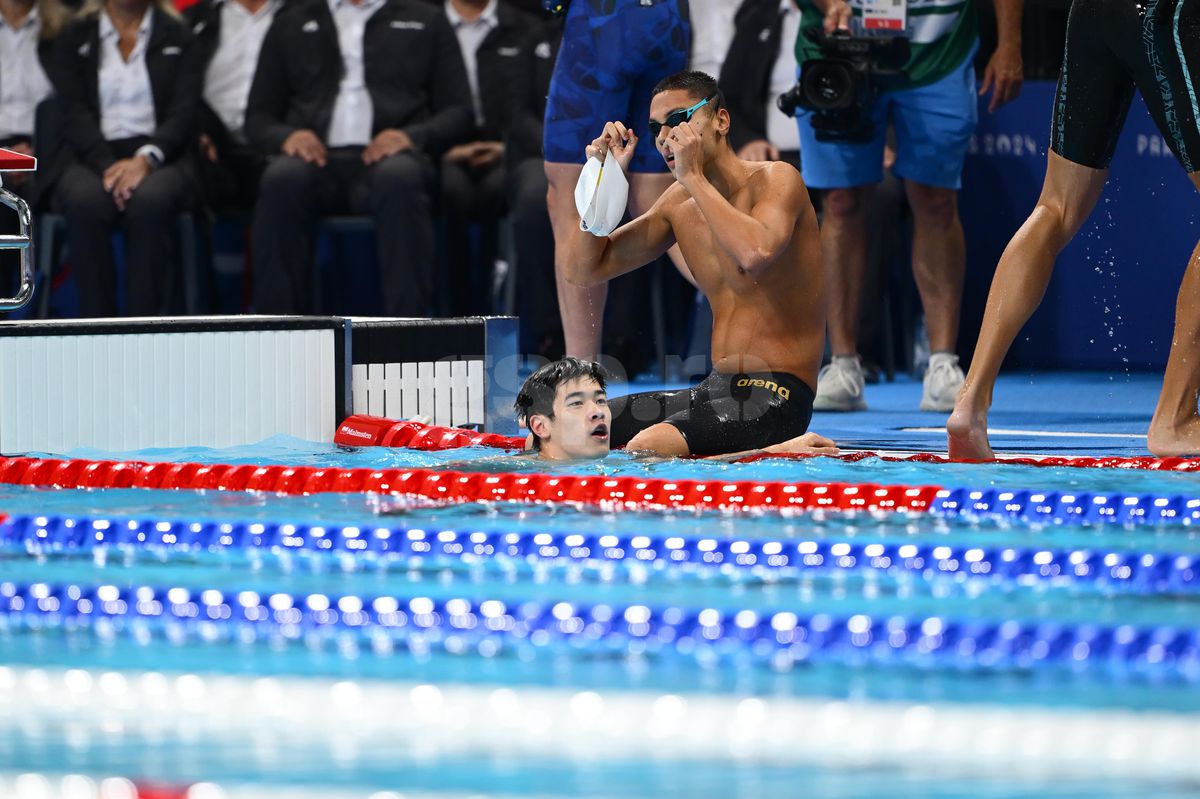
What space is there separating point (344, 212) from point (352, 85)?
0.51m

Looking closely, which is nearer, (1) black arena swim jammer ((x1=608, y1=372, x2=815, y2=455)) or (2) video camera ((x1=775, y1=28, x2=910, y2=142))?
(1) black arena swim jammer ((x1=608, y1=372, x2=815, y2=455))

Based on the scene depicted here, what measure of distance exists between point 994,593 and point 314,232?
503cm

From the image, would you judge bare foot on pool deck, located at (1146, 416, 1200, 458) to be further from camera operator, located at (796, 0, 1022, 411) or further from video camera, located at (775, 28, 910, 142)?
video camera, located at (775, 28, 910, 142)

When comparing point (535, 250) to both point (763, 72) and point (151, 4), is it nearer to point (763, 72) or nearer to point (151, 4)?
point (763, 72)

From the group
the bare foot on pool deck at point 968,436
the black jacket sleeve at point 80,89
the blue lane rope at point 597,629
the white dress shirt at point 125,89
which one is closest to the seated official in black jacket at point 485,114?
the white dress shirt at point 125,89

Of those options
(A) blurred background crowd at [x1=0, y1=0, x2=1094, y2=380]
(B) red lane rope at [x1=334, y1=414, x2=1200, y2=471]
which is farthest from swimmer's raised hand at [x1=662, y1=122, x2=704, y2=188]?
(A) blurred background crowd at [x1=0, y1=0, x2=1094, y2=380]

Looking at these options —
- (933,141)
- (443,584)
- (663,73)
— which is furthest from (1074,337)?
(443,584)

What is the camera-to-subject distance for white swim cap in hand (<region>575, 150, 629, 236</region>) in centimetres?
463

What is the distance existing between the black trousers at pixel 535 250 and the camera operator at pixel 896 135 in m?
1.38

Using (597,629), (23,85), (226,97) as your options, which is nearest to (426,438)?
(597,629)

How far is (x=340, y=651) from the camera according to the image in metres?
2.74

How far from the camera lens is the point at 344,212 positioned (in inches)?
306

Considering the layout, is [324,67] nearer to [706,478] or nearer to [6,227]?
[6,227]

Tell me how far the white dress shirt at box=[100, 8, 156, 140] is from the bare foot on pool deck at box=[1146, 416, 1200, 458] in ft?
15.3
